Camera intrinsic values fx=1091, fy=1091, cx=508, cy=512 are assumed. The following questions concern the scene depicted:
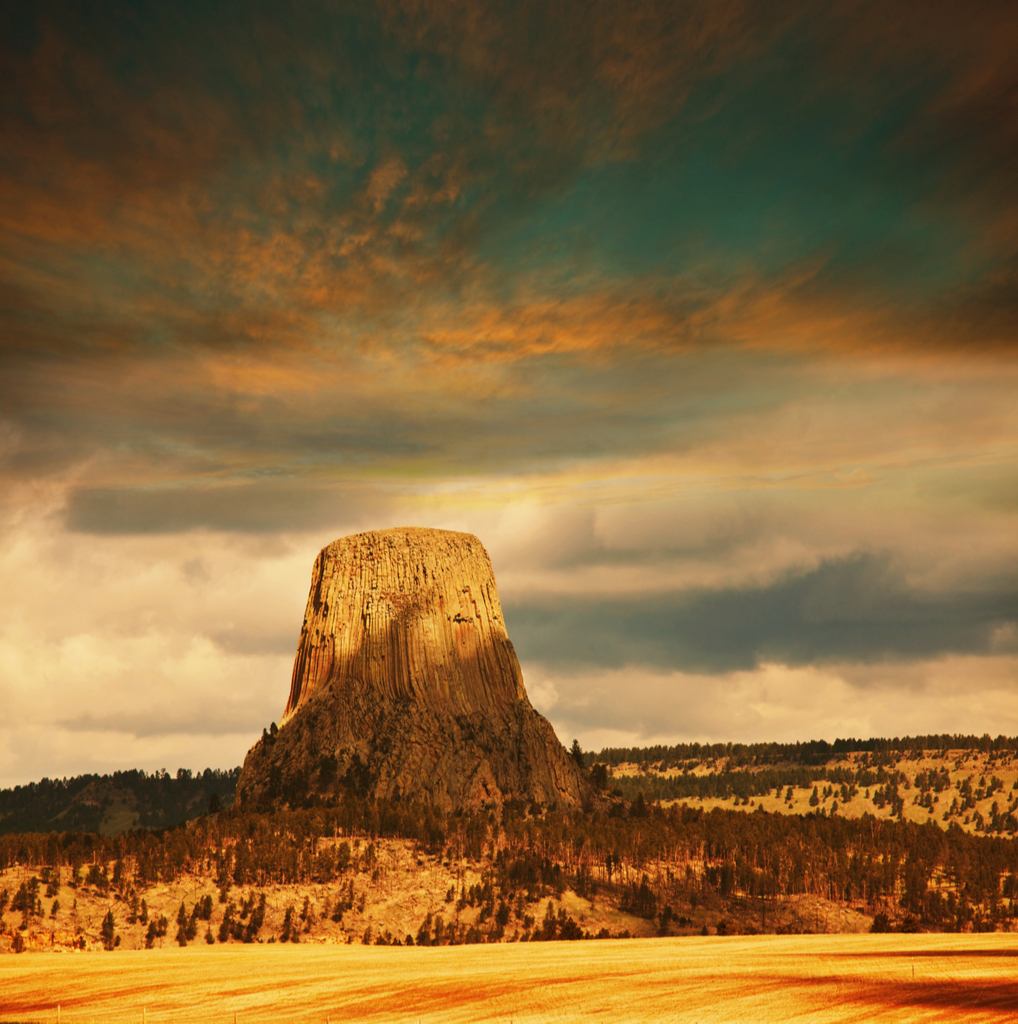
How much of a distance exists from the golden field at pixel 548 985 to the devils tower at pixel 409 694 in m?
69.3

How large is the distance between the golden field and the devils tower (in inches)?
2728

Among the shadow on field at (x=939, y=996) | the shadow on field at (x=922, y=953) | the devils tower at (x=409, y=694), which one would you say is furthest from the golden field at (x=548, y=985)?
the devils tower at (x=409, y=694)

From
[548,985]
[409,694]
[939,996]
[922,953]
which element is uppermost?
[409,694]

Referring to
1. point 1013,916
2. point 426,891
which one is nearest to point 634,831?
point 426,891

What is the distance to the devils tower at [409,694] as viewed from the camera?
148 m

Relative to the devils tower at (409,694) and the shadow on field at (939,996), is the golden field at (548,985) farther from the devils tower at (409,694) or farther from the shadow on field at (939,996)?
the devils tower at (409,694)

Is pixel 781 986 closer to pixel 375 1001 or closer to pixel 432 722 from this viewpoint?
pixel 375 1001

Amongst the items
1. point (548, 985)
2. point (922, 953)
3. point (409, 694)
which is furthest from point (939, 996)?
point (409, 694)

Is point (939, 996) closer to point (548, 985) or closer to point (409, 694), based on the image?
point (548, 985)

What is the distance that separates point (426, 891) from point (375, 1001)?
6926cm

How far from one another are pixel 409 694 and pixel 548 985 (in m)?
105

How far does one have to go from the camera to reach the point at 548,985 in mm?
54094

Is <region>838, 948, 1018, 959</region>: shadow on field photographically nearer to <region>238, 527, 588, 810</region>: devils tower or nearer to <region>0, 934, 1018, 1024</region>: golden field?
<region>0, 934, 1018, 1024</region>: golden field

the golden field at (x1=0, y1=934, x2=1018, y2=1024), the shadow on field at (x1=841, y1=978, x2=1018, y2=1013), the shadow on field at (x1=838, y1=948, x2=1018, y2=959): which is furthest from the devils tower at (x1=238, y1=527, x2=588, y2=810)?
the shadow on field at (x1=841, y1=978, x2=1018, y2=1013)
